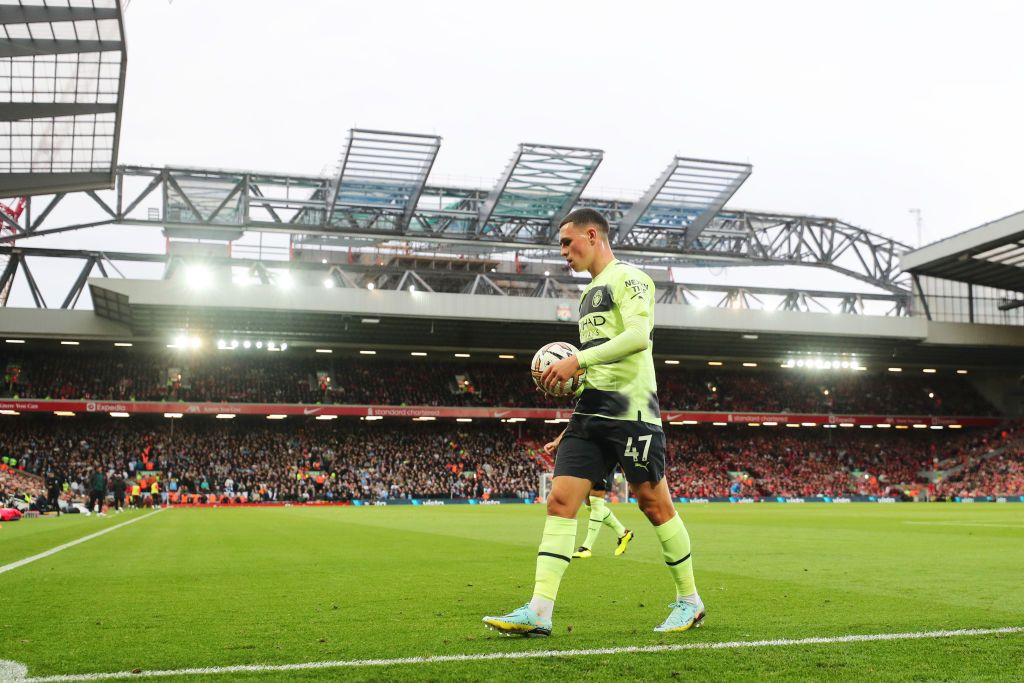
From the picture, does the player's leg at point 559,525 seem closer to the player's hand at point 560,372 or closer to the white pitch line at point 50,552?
the player's hand at point 560,372

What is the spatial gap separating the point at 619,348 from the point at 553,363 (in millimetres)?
387

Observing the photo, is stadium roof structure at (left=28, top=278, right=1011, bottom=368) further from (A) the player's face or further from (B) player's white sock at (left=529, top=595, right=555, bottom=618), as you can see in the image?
(B) player's white sock at (left=529, top=595, right=555, bottom=618)

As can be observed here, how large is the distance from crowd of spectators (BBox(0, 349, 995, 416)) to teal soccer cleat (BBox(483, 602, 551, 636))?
48.3m

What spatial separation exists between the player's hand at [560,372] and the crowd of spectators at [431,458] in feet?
132

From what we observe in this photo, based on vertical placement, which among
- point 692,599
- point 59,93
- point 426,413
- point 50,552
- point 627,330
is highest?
point 59,93

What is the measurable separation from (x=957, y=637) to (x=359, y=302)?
→ 43.6 m

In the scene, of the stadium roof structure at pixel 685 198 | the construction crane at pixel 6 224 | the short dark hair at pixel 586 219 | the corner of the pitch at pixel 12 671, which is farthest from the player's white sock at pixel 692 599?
the construction crane at pixel 6 224

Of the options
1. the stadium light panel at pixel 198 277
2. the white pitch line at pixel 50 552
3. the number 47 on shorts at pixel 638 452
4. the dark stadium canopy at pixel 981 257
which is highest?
the dark stadium canopy at pixel 981 257

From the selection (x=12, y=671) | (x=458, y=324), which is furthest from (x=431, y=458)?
(x=12, y=671)

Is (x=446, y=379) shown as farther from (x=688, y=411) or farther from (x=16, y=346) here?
(x=16, y=346)

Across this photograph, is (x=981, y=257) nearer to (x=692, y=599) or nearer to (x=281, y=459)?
(x=281, y=459)

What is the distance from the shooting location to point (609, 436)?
5.27 metres

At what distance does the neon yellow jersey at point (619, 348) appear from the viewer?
17.3ft

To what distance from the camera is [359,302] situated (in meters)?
47.2
